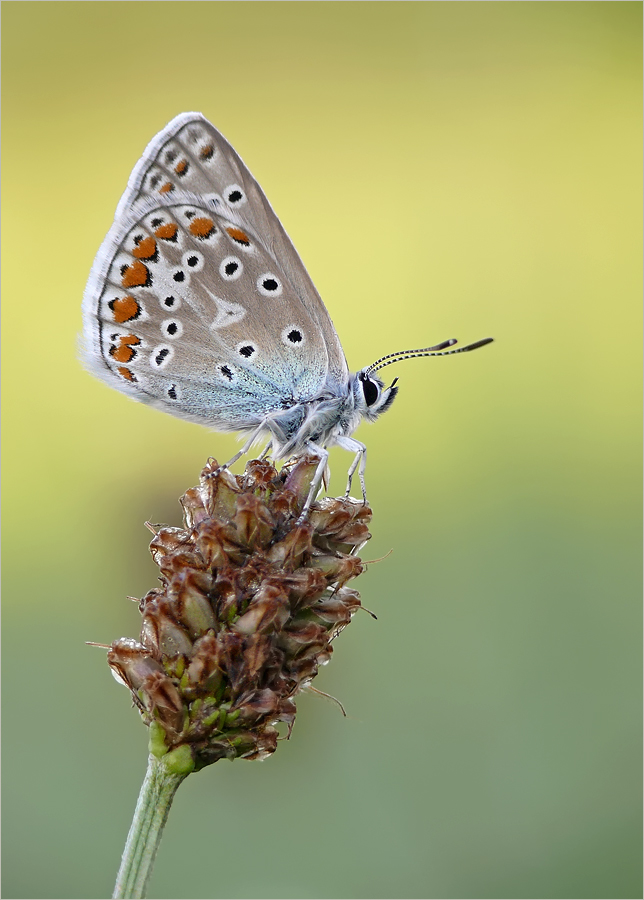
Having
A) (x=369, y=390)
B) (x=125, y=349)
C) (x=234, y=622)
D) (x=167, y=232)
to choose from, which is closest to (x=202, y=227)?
(x=167, y=232)

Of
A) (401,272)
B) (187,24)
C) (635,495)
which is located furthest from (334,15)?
(635,495)

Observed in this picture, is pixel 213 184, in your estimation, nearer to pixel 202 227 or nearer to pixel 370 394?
pixel 202 227

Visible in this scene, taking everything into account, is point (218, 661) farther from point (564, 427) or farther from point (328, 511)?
point (564, 427)

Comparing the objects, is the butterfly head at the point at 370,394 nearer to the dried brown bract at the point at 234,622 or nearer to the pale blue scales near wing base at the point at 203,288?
the pale blue scales near wing base at the point at 203,288

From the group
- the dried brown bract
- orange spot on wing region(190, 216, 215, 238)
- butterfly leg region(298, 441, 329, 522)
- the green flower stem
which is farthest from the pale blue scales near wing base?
the green flower stem

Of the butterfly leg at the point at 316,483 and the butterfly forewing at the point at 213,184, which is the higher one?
the butterfly forewing at the point at 213,184

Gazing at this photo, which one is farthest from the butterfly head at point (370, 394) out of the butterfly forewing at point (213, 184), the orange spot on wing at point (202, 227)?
the orange spot on wing at point (202, 227)
